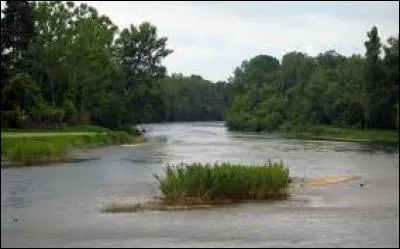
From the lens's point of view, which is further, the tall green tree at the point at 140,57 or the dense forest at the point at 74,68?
the tall green tree at the point at 140,57

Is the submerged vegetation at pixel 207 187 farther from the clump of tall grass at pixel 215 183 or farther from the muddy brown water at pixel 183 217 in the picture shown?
the muddy brown water at pixel 183 217

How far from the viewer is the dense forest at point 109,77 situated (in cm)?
6838

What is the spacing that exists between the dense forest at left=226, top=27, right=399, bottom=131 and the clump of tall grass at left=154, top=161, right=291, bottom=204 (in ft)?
123

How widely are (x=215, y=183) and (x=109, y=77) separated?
69.0 metres

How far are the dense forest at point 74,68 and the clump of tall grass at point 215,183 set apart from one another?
39.8 metres

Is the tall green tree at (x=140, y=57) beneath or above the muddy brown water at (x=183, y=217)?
above

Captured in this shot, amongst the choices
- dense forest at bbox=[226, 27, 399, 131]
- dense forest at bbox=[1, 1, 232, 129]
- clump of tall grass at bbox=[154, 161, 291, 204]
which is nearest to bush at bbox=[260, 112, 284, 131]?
dense forest at bbox=[226, 27, 399, 131]

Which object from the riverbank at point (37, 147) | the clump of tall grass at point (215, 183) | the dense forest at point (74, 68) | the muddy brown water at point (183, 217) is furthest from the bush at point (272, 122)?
the clump of tall grass at point (215, 183)

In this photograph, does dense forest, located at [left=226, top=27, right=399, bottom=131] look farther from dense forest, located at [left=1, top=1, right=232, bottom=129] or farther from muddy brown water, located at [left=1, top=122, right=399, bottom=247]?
muddy brown water, located at [left=1, top=122, right=399, bottom=247]

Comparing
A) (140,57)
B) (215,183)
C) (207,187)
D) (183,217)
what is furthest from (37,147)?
(140,57)

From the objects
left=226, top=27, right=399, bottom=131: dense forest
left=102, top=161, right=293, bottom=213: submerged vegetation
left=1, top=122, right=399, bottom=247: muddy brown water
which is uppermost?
left=226, top=27, right=399, bottom=131: dense forest

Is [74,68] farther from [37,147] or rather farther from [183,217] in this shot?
[183,217]

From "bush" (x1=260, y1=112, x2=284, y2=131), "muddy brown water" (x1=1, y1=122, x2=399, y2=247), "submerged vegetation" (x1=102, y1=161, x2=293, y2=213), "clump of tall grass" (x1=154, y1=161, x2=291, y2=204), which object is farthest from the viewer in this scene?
"bush" (x1=260, y1=112, x2=284, y2=131)

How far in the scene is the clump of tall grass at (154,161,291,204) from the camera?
25969mm
